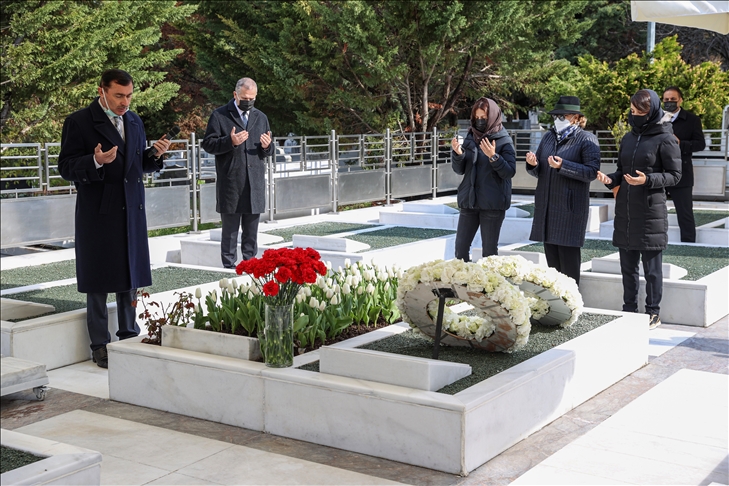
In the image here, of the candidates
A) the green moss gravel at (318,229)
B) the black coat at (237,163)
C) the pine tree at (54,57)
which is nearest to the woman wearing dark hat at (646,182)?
the black coat at (237,163)

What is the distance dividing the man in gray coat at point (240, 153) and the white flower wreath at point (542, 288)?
11.7 feet

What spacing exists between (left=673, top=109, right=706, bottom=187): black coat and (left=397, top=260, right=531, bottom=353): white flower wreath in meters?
6.05

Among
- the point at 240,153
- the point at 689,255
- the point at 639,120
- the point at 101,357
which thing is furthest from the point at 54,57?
the point at 639,120

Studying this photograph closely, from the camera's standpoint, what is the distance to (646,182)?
23.7 ft

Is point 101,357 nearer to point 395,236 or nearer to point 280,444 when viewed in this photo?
point 280,444

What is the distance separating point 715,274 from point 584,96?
12961 mm

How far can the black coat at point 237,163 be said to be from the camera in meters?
9.03

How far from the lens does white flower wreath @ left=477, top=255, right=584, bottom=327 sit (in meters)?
6.04

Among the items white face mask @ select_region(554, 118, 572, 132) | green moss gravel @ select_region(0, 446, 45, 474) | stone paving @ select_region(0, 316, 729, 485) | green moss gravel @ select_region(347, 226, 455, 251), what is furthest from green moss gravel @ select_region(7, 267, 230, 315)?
green moss gravel @ select_region(0, 446, 45, 474)

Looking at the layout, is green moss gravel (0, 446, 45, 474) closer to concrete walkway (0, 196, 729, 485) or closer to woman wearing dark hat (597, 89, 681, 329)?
concrete walkway (0, 196, 729, 485)

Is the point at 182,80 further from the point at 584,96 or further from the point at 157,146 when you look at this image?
the point at 157,146

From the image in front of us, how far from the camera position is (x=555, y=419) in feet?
17.6

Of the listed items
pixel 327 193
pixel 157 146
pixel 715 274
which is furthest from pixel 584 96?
pixel 157 146

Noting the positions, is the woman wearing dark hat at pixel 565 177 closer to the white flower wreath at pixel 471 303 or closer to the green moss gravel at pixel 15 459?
the white flower wreath at pixel 471 303
